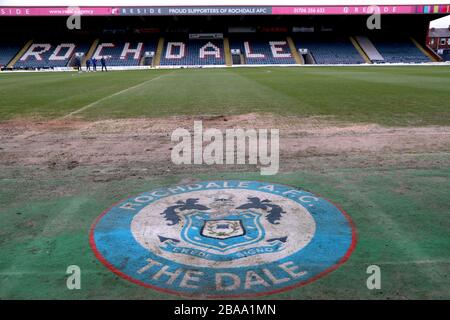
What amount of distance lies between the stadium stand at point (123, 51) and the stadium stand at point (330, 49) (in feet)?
70.3

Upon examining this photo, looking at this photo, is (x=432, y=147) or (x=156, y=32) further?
(x=156, y=32)

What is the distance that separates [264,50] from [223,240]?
50999 mm

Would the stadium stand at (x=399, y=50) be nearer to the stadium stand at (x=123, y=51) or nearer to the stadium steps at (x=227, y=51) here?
the stadium steps at (x=227, y=51)

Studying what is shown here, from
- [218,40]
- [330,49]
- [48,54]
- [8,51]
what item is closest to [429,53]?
[330,49]

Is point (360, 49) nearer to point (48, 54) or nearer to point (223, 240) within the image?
point (48, 54)

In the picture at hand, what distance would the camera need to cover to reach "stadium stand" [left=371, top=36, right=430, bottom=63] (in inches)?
1922

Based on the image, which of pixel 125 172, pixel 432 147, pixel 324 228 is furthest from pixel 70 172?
pixel 432 147

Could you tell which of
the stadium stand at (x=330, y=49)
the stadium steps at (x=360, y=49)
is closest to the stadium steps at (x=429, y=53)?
the stadium steps at (x=360, y=49)

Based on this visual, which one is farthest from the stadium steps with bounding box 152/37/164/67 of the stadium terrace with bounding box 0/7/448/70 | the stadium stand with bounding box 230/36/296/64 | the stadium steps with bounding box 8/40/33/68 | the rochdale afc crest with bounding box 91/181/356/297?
the rochdale afc crest with bounding box 91/181/356/297

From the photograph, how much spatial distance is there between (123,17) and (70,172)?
50.1 m

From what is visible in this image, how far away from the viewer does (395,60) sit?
48.5 metres

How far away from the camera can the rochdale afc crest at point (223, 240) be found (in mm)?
2578

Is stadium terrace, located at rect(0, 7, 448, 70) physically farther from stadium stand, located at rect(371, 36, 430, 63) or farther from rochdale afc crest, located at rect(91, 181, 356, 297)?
rochdale afc crest, located at rect(91, 181, 356, 297)

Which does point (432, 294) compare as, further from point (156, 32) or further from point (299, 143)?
point (156, 32)
